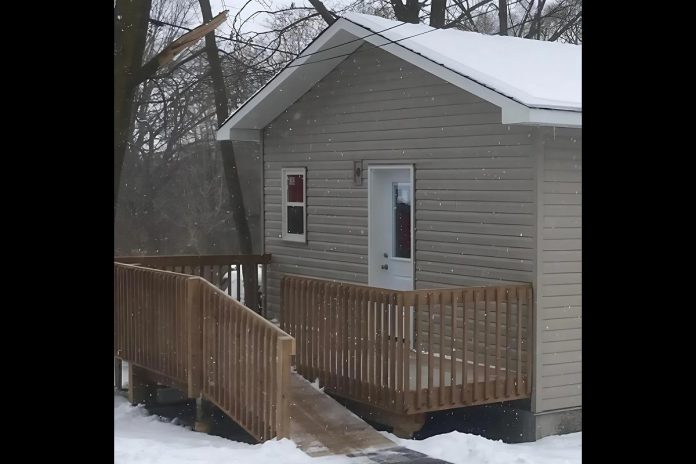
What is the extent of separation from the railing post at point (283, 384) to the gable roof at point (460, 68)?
9.41 feet

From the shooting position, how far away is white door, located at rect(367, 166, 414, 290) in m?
10.7

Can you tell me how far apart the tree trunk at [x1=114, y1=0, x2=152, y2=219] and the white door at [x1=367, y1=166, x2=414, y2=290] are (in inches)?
123

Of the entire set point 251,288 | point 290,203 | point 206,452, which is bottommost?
point 206,452

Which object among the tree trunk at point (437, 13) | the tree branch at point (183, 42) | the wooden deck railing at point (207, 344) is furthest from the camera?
the tree trunk at point (437, 13)

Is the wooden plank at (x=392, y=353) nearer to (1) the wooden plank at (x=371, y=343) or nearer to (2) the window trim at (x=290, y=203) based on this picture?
(1) the wooden plank at (x=371, y=343)

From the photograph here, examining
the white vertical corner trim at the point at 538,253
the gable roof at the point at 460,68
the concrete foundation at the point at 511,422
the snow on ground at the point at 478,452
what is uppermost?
the gable roof at the point at 460,68

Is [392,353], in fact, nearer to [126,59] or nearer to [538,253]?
[538,253]

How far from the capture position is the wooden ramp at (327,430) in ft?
24.6

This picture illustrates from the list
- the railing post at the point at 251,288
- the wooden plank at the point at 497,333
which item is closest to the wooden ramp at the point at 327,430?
the wooden plank at the point at 497,333

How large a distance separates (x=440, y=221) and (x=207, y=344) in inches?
112

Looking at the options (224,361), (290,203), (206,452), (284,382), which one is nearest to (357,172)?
(290,203)

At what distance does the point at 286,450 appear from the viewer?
7105 millimetres
